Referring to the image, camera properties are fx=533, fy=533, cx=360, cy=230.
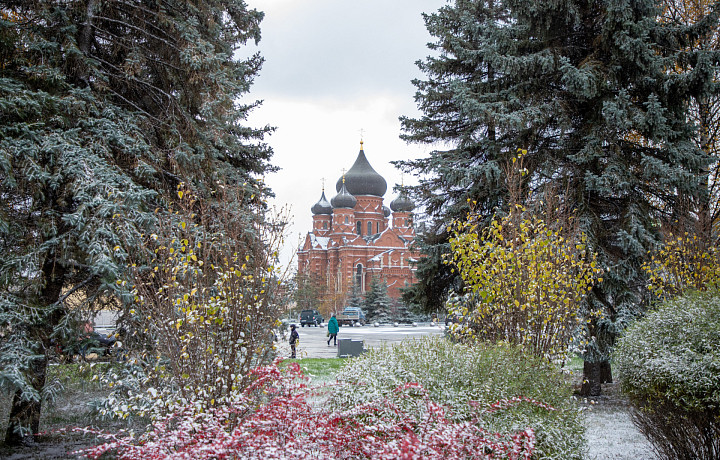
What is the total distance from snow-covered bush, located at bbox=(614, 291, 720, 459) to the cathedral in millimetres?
58175

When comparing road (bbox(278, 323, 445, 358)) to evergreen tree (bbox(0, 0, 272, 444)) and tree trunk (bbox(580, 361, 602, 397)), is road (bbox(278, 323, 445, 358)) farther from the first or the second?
tree trunk (bbox(580, 361, 602, 397))

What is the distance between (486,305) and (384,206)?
67.2 meters

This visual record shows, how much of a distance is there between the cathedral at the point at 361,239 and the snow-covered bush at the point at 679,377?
5817cm

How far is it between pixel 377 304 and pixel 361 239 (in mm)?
19929

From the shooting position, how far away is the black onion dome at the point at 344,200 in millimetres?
68312

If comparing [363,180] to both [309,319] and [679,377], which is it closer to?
[309,319]

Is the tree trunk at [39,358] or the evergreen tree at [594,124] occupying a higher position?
the evergreen tree at [594,124]

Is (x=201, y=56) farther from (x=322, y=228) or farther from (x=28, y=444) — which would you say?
(x=322, y=228)

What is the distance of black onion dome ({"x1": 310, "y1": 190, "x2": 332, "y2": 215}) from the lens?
74875mm

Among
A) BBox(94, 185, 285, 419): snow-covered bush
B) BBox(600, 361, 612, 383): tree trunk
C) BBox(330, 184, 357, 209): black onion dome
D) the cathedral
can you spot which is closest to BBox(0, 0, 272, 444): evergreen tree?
BBox(94, 185, 285, 419): snow-covered bush

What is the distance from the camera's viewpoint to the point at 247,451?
3.59 meters

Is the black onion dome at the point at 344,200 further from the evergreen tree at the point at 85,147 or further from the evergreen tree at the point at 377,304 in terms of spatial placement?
the evergreen tree at the point at 85,147

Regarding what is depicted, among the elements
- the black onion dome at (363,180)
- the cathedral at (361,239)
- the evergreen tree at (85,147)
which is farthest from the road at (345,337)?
the black onion dome at (363,180)

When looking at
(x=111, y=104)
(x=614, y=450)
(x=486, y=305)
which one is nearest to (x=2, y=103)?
(x=111, y=104)
